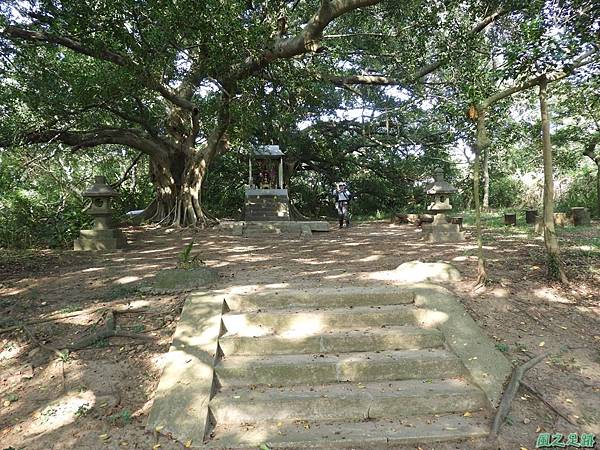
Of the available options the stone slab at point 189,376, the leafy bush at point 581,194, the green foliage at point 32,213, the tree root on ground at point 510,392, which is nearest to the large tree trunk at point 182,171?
the green foliage at point 32,213

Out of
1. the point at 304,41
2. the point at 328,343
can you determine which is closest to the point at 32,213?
the point at 304,41

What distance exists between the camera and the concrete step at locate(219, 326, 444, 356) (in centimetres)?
350

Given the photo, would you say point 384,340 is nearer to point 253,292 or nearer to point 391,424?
point 391,424

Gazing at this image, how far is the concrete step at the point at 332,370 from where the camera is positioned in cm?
321

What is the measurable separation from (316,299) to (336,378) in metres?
1.01

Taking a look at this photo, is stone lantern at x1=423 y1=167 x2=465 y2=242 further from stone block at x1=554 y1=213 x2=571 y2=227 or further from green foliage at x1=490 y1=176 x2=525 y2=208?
green foliage at x1=490 y1=176 x2=525 y2=208

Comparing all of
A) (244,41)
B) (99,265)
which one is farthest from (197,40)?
(99,265)

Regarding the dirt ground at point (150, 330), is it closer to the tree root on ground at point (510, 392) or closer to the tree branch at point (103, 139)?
the tree root on ground at point (510, 392)

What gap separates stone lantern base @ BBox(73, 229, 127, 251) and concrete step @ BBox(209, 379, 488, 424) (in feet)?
20.1

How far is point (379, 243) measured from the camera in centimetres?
880

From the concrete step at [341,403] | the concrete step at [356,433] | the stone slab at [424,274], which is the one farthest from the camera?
the stone slab at [424,274]

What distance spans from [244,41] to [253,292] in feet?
16.3

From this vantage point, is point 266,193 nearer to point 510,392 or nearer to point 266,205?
point 266,205

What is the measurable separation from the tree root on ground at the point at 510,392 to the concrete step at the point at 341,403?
0.15 meters
